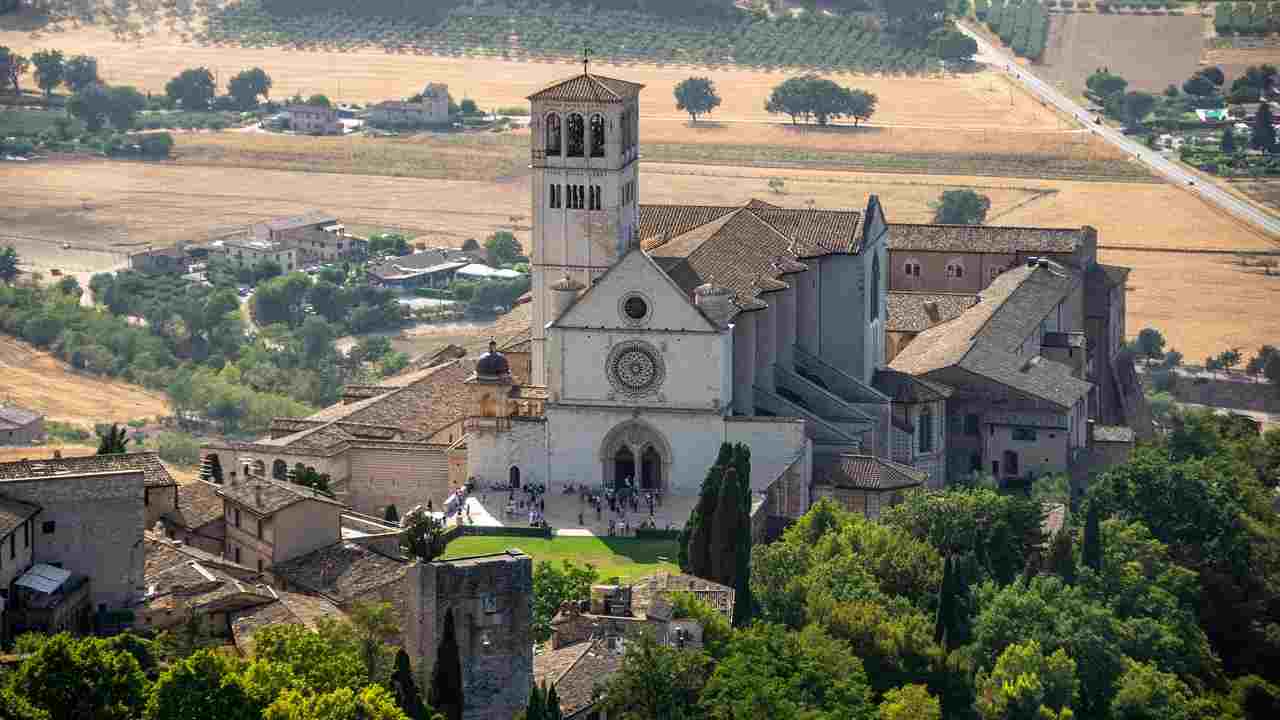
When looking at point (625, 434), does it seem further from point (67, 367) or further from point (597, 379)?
point (67, 367)

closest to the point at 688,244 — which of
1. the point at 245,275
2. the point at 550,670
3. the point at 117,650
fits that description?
the point at 550,670

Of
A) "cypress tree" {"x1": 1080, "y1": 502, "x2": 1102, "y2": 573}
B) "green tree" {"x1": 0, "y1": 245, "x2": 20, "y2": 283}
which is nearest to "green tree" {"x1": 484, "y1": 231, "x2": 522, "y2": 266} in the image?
"green tree" {"x1": 0, "y1": 245, "x2": 20, "y2": 283}

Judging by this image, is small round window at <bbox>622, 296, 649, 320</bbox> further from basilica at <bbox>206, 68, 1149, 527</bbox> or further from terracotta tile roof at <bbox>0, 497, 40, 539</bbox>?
terracotta tile roof at <bbox>0, 497, 40, 539</bbox>

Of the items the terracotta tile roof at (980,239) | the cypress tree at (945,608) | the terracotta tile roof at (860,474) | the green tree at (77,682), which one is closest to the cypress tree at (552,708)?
the green tree at (77,682)

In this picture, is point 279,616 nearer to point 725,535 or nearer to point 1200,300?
point 725,535

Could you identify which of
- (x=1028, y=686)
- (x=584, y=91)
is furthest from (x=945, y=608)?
(x=584, y=91)
